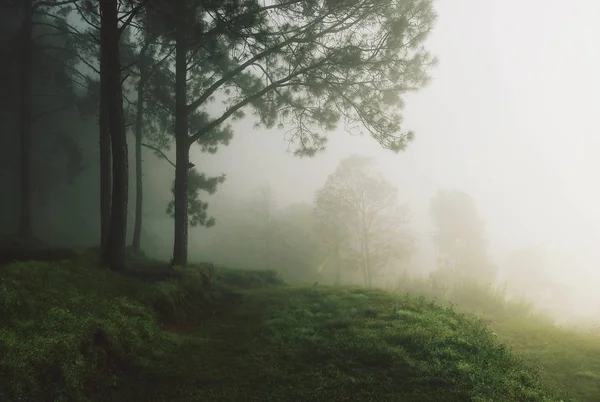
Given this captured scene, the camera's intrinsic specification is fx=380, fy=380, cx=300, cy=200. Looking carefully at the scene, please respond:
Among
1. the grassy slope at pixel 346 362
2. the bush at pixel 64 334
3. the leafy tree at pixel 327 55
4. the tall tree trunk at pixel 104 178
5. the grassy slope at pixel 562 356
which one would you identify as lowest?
the grassy slope at pixel 562 356

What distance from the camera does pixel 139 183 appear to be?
22359 mm

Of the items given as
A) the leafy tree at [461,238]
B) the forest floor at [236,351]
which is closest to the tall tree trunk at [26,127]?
the forest floor at [236,351]

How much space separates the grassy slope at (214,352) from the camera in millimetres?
5695

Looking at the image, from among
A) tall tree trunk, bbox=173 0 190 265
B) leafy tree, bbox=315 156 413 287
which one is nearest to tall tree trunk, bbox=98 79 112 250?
tall tree trunk, bbox=173 0 190 265

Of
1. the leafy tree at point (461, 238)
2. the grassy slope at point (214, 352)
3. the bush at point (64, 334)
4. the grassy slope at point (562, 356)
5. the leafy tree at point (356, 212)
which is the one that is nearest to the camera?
the bush at point (64, 334)

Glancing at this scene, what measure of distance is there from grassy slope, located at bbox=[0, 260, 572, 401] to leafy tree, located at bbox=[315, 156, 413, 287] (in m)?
24.8

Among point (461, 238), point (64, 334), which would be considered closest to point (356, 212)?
point (461, 238)

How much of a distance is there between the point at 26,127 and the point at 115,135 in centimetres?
1371

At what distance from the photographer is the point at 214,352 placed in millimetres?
7754

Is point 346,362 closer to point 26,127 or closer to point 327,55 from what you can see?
point 327,55

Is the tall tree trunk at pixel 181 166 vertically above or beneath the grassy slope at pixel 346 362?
above

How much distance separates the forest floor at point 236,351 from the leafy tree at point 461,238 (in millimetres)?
31662

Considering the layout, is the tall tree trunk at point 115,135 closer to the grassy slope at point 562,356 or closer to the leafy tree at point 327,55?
the leafy tree at point 327,55

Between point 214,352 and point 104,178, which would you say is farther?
point 104,178
